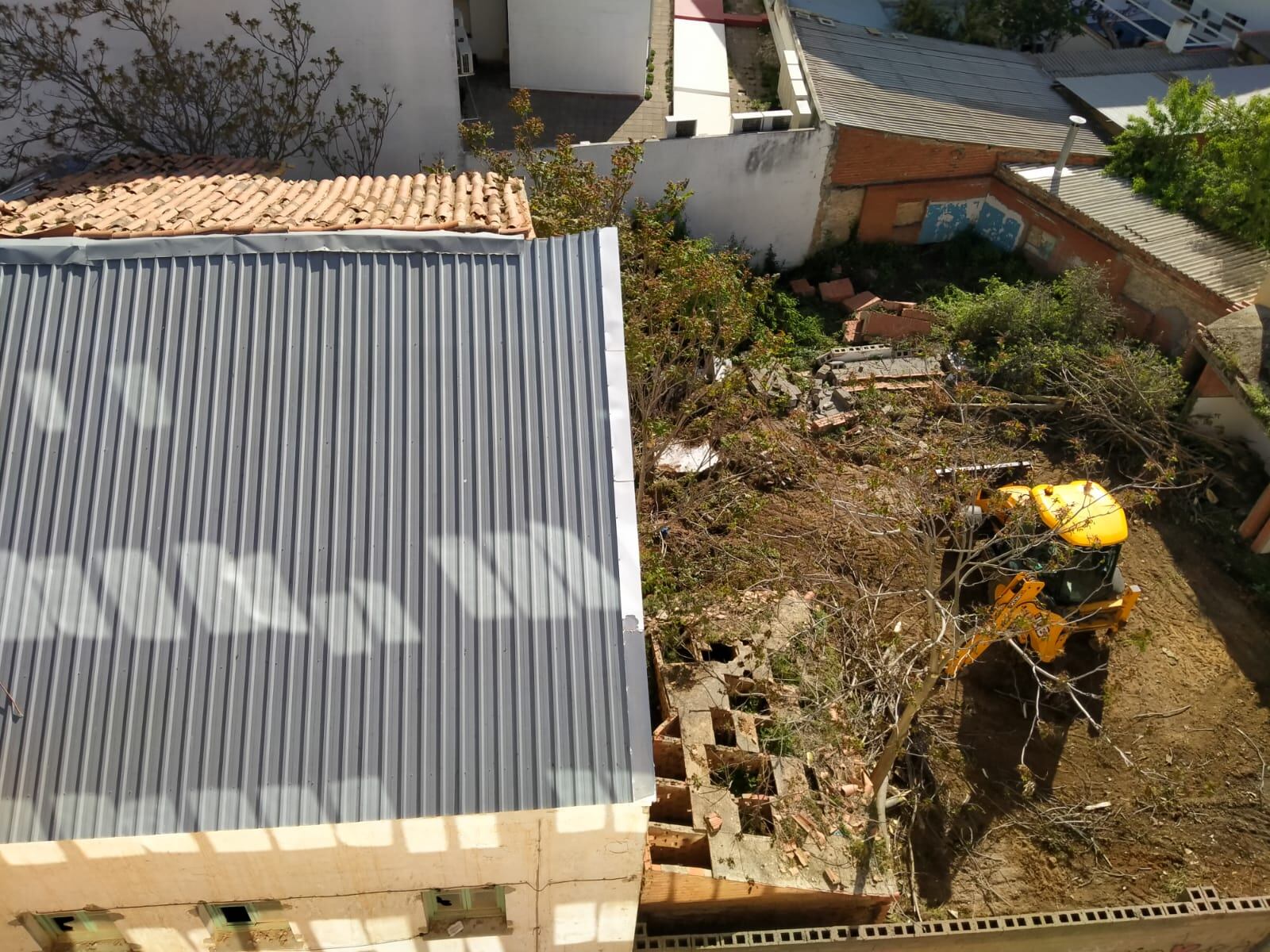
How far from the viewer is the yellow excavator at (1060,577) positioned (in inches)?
466

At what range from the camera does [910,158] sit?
19.1m

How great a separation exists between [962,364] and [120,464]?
1419 centimetres

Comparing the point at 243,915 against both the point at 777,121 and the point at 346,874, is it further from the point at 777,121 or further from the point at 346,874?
the point at 777,121

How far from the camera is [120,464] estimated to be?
7.25 metres

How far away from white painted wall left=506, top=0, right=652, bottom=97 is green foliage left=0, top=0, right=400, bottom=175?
5219 millimetres

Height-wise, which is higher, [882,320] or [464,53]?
[464,53]

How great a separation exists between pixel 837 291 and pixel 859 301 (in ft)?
1.93

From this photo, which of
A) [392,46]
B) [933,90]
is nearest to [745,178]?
[933,90]

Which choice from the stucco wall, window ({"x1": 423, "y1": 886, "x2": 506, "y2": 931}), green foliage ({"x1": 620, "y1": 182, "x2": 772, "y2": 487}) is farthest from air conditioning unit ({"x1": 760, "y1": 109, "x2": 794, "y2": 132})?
window ({"x1": 423, "y1": 886, "x2": 506, "y2": 931})

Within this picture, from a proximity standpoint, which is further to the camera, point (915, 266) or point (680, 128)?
point (915, 266)

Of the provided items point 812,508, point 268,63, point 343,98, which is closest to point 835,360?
point 812,508

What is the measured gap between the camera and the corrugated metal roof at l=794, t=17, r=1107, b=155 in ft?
62.3

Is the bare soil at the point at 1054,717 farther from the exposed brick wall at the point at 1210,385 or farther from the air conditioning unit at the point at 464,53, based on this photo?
the air conditioning unit at the point at 464,53

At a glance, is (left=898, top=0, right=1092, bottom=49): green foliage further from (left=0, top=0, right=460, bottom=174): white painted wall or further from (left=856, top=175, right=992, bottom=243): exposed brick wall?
(left=0, top=0, right=460, bottom=174): white painted wall
